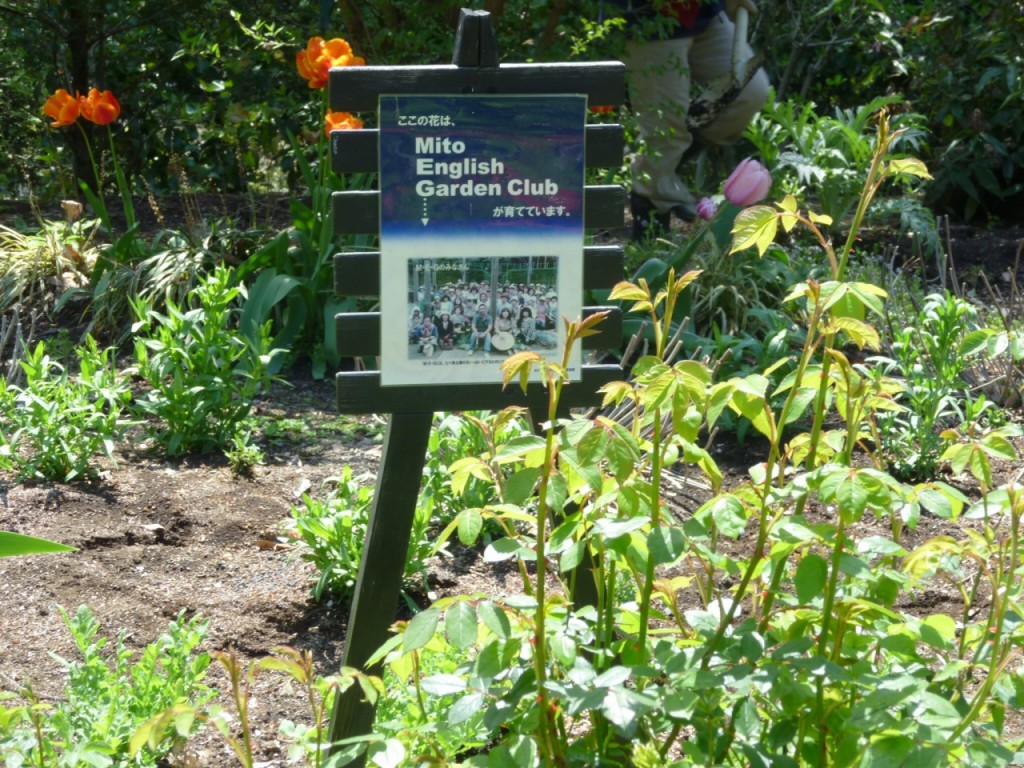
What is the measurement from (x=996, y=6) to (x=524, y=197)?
6.21m

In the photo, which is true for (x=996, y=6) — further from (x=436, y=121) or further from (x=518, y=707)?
(x=518, y=707)

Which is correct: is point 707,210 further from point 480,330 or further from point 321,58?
point 480,330

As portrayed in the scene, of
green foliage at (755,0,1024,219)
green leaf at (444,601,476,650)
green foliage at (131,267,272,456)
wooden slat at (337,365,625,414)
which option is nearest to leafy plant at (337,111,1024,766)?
green leaf at (444,601,476,650)

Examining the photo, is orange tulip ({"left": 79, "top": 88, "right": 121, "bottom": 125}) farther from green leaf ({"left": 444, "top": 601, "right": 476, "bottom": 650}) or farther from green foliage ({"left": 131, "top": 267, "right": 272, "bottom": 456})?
green leaf ({"left": 444, "top": 601, "right": 476, "bottom": 650})

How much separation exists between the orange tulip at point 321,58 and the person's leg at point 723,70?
9.30 feet

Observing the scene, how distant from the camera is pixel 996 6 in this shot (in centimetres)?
742

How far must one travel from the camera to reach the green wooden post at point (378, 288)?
2145 mm

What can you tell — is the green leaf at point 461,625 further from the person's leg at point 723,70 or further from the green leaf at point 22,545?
the person's leg at point 723,70

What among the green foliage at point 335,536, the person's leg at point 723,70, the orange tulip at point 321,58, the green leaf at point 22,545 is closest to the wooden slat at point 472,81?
the green leaf at point 22,545

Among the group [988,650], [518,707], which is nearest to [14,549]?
[518,707]

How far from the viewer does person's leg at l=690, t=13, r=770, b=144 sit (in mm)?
6590

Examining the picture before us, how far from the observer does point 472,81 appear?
2156 mm

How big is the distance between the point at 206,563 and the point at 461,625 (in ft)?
6.32

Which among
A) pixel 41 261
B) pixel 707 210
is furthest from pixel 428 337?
pixel 41 261
